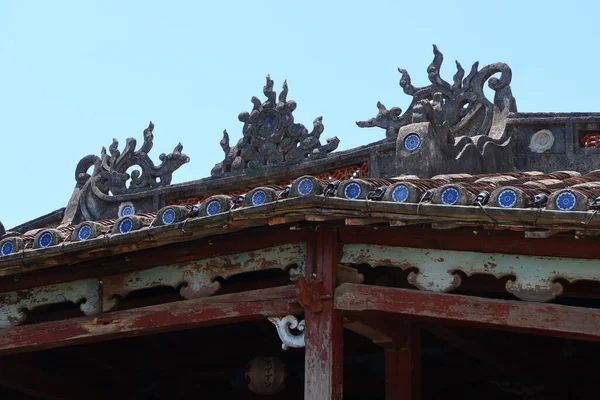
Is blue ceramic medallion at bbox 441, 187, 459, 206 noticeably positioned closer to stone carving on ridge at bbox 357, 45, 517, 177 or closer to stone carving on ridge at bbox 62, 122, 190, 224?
stone carving on ridge at bbox 357, 45, 517, 177

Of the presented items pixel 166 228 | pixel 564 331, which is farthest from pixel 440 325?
pixel 166 228

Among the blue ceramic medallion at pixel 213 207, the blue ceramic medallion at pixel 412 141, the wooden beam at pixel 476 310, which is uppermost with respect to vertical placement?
the blue ceramic medallion at pixel 412 141

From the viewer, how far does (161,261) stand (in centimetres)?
1100

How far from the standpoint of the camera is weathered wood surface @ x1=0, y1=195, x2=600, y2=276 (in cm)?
894

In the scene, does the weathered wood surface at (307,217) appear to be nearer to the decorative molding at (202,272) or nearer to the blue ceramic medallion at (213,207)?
the blue ceramic medallion at (213,207)

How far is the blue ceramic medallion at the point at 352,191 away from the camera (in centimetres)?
941

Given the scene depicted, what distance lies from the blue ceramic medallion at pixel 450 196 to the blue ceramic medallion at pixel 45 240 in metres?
3.33

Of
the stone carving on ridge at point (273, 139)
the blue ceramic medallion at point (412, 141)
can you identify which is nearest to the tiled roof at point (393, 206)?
the blue ceramic medallion at point (412, 141)

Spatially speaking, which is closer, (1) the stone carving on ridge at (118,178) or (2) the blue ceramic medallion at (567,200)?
(2) the blue ceramic medallion at (567,200)

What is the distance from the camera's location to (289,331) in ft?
33.3

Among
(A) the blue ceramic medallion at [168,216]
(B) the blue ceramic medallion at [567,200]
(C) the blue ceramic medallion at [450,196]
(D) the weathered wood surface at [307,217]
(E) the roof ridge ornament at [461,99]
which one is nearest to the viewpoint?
(B) the blue ceramic medallion at [567,200]

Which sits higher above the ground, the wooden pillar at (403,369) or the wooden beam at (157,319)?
the wooden beam at (157,319)

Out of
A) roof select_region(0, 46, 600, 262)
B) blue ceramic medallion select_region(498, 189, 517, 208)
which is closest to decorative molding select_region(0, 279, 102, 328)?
roof select_region(0, 46, 600, 262)

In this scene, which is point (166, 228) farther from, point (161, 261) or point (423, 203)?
point (423, 203)
